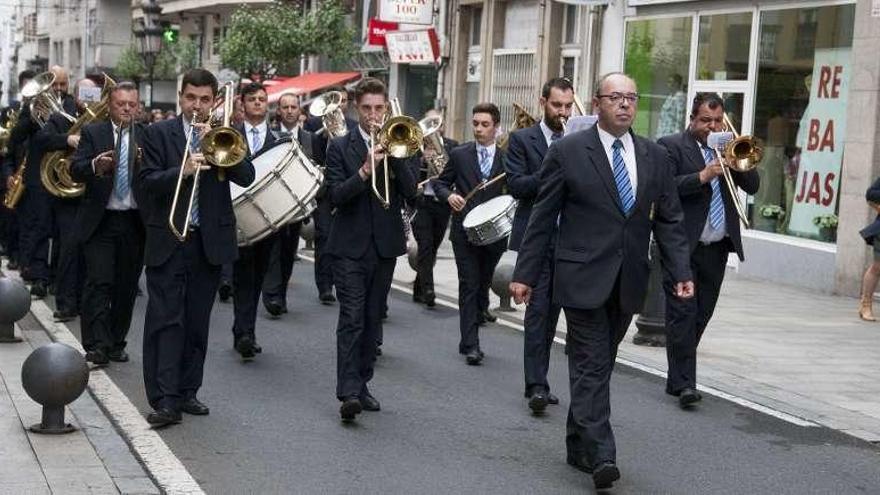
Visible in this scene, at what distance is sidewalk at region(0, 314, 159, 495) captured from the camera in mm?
6645

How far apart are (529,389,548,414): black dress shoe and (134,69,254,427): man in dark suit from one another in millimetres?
1929

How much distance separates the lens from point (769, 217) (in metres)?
18.8

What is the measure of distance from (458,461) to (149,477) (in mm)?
1528

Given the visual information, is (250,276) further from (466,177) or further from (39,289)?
(39,289)

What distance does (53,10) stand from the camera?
267 feet

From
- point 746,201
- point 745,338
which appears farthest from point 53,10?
point 745,338

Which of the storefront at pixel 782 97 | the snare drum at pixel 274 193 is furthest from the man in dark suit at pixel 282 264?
the storefront at pixel 782 97

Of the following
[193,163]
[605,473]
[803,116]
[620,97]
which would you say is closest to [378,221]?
[193,163]

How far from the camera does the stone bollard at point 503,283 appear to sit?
13.9 m

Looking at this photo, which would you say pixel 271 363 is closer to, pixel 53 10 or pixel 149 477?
pixel 149 477

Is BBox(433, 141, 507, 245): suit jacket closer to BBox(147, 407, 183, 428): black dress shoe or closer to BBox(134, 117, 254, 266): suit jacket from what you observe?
BBox(134, 117, 254, 266): suit jacket

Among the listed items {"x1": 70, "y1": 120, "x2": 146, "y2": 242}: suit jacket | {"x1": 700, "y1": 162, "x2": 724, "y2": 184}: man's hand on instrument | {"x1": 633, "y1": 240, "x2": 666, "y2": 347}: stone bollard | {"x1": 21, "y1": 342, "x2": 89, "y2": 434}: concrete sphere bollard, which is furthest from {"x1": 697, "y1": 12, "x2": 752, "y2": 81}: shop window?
{"x1": 21, "y1": 342, "x2": 89, "y2": 434}: concrete sphere bollard

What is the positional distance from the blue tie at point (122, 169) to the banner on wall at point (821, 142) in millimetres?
9757

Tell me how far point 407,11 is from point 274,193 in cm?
1646
